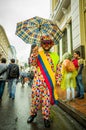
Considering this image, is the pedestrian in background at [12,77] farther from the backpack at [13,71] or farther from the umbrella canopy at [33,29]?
the umbrella canopy at [33,29]

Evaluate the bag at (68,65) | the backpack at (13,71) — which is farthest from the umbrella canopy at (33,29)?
the backpack at (13,71)

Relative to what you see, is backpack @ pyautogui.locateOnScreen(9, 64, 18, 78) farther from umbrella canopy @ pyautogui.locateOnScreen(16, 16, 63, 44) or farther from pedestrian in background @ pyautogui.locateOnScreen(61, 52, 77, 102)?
umbrella canopy @ pyautogui.locateOnScreen(16, 16, 63, 44)

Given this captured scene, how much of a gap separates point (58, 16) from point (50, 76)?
40.1 feet

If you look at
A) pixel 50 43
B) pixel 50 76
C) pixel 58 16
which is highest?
pixel 58 16

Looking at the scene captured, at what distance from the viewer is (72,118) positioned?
4605 millimetres

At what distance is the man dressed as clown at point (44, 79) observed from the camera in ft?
12.6

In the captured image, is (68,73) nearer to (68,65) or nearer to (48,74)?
(68,65)

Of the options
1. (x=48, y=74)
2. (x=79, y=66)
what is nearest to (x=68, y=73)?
(x=79, y=66)

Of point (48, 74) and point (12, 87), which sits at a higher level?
point (48, 74)

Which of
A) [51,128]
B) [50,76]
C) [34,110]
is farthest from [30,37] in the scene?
[51,128]

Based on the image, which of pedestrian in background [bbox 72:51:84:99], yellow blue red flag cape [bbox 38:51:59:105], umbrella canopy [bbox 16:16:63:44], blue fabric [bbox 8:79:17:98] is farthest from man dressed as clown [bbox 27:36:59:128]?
blue fabric [bbox 8:79:17:98]

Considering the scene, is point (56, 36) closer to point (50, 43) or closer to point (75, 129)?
point (50, 43)

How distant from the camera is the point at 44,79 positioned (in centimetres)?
388

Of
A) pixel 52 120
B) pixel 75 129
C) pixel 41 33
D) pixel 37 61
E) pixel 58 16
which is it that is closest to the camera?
pixel 75 129
